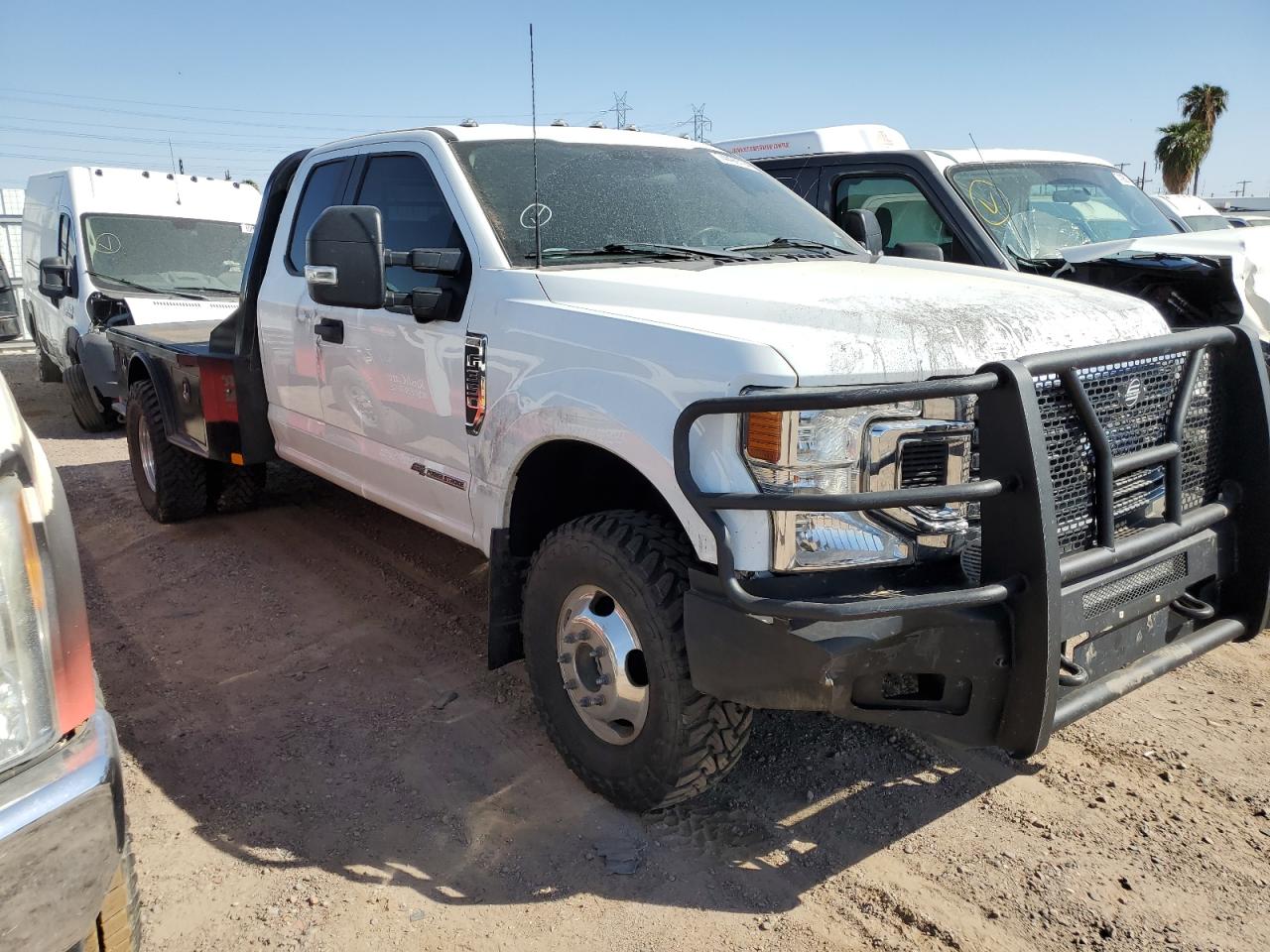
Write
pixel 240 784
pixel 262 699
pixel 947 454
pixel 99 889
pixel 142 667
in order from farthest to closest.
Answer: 1. pixel 142 667
2. pixel 262 699
3. pixel 240 784
4. pixel 947 454
5. pixel 99 889

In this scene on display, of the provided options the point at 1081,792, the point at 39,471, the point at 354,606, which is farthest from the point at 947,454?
the point at 354,606

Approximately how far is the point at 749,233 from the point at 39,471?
280 cm

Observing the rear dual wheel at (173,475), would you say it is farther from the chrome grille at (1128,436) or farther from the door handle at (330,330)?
the chrome grille at (1128,436)

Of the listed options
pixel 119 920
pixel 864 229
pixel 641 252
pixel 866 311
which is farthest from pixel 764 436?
pixel 864 229

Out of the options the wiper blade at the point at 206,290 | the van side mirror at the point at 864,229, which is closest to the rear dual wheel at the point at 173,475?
the wiper blade at the point at 206,290

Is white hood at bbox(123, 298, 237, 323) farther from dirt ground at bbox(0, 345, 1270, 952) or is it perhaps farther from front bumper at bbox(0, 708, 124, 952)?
front bumper at bbox(0, 708, 124, 952)

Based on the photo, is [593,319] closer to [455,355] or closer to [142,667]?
[455,355]

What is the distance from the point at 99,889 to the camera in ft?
5.56

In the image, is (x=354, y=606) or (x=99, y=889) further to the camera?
(x=354, y=606)

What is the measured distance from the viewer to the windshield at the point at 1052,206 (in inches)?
243

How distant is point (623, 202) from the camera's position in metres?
3.87

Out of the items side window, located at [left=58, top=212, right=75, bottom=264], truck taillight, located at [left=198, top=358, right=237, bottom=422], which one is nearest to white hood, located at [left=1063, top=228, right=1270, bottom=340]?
truck taillight, located at [left=198, top=358, right=237, bottom=422]

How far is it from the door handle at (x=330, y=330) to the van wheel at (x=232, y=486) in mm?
2145

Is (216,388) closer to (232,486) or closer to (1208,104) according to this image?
(232,486)
